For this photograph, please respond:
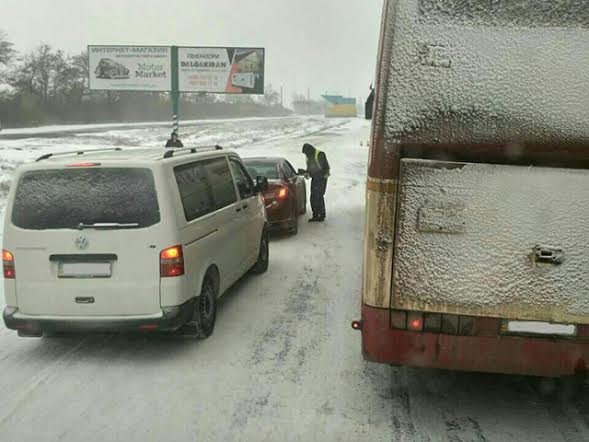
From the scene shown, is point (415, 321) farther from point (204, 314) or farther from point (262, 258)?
point (262, 258)

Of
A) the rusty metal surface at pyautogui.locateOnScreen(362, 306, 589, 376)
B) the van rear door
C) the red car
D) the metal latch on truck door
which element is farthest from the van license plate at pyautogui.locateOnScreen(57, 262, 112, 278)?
the red car

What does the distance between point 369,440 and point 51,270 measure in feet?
9.81

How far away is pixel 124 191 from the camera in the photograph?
492 centimetres

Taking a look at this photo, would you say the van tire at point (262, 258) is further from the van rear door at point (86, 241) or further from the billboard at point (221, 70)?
the billboard at point (221, 70)

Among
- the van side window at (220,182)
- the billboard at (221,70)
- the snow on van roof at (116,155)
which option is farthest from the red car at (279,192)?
the billboard at (221,70)

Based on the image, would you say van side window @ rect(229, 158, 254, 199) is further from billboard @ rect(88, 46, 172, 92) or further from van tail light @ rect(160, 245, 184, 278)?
billboard @ rect(88, 46, 172, 92)

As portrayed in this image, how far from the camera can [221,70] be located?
84.0 ft

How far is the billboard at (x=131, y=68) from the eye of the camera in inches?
982

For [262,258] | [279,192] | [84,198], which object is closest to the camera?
[84,198]

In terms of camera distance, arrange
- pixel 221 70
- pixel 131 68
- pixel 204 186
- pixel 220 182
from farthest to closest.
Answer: pixel 221 70, pixel 131 68, pixel 220 182, pixel 204 186

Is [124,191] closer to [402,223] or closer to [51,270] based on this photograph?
[51,270]

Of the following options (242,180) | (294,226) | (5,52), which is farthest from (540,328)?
(5,52)

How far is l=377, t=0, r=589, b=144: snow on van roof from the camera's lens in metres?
3.22

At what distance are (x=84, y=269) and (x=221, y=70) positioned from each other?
22.0 m
